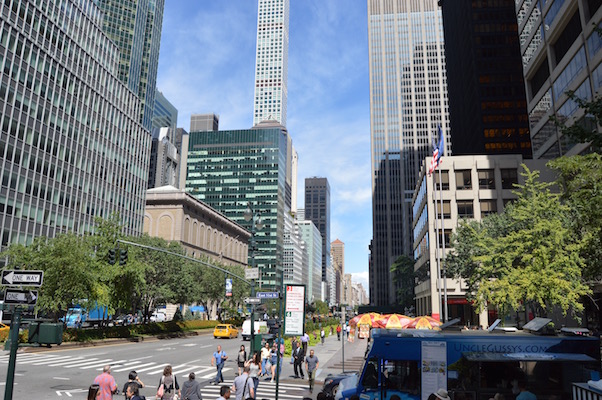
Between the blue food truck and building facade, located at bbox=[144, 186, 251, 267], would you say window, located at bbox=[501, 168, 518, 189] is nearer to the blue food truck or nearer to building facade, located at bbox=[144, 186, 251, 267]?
the blue food truck

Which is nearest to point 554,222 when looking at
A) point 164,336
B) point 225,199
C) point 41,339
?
point 41,339

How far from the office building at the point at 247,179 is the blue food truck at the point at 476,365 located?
172830mm

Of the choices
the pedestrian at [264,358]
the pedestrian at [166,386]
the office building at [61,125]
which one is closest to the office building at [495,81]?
the office building at [61,125]

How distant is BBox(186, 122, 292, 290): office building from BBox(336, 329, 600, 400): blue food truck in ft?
567

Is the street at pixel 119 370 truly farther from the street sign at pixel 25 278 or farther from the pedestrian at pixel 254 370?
the street sign at pixel 25 278

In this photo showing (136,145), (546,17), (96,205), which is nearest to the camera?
(546,17)

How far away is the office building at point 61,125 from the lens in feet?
195

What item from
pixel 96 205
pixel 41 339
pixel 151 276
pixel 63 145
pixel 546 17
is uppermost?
pixel 546 17

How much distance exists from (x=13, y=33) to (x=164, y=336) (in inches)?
1762

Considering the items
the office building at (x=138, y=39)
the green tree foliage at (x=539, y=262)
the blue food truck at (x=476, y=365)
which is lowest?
the blue food truck at (x=476, y=365)

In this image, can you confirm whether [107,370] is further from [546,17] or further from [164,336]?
[546,17]

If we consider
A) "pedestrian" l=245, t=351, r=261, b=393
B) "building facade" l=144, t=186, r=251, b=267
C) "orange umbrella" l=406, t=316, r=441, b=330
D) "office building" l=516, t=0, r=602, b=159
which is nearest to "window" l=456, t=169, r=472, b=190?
"office building" l=516, t=0, r=602, b=159

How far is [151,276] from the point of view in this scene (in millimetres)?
58531

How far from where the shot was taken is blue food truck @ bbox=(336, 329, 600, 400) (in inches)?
467
